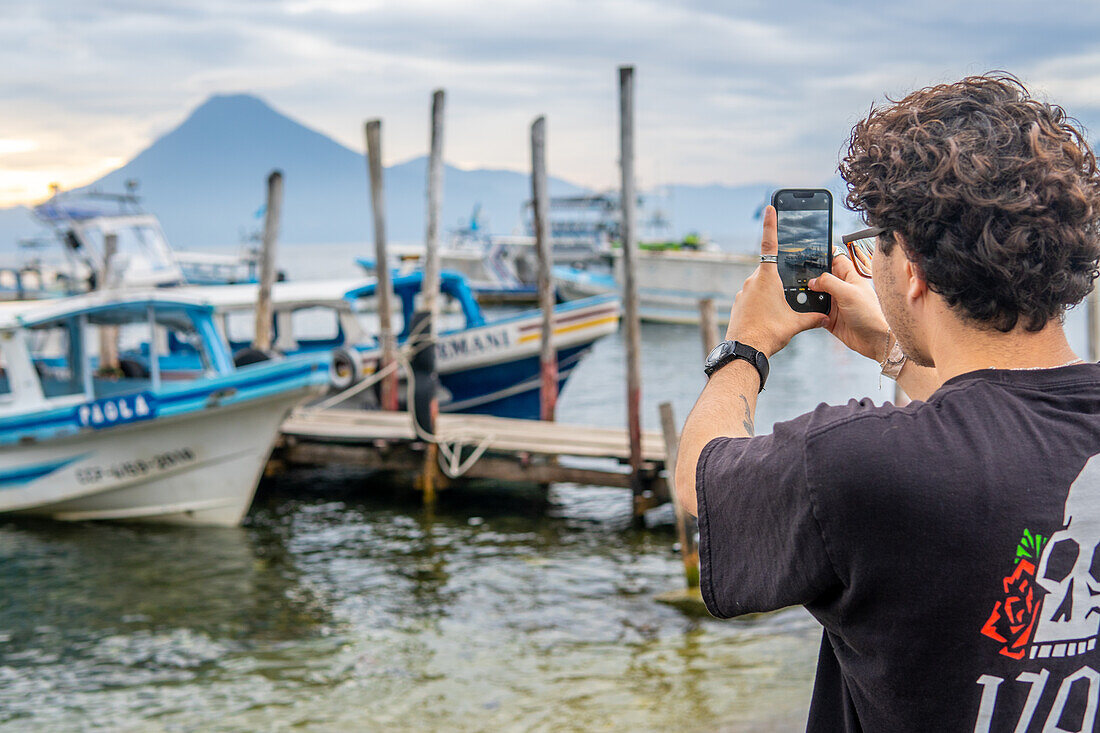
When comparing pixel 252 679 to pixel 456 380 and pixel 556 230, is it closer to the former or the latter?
pixel 456 380

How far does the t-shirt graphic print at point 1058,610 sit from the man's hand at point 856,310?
1.69ft

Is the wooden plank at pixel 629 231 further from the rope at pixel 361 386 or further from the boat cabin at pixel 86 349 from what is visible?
the boat cabin at pixel 86 349

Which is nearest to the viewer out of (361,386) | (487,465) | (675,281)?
(487,465)

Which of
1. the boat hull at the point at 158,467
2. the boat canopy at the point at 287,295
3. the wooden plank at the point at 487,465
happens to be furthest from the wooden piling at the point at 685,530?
the boat canopy at the point at 287,295

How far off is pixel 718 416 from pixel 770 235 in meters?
0.33

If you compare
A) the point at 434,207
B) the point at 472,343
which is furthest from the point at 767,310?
the point at 472,343

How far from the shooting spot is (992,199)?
1143mm

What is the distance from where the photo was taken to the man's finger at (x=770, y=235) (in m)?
1.48

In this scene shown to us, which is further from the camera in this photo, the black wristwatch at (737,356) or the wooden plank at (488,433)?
the wooden plank at (488,433)

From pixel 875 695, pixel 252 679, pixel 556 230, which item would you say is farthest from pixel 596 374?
pixel 556 230

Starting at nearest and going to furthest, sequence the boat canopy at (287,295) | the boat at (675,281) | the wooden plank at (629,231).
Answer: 1. the wooden plank at (629,231)
2. the boat canopy at (287,295)
3. the boat at (675,281)

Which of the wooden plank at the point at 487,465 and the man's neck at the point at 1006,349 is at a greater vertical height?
the man's neck at the point at 1006,349

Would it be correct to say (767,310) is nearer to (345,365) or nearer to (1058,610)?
(1058,610)

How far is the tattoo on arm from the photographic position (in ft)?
4.42
